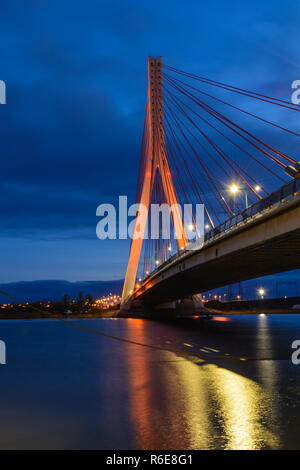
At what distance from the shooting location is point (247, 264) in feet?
134

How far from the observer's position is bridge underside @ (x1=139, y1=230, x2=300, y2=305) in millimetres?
29844

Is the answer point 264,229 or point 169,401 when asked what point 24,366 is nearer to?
point 169,401

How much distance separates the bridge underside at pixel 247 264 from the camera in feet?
97.9

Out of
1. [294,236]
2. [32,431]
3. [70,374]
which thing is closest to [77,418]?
[32,431]

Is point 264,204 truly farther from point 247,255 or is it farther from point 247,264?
point 247,264

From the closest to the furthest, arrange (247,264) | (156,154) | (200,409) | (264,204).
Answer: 1. (200,409)
2. (264,204)
3. (247,264)
4. (156,154)

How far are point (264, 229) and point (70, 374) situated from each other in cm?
1386

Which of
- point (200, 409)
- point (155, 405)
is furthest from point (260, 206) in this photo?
point (200, 409)

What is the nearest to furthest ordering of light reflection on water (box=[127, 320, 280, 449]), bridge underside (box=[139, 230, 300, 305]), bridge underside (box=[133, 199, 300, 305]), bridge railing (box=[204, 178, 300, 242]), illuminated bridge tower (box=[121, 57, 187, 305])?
light reflection on water (box=[127, 320, 280, 449]) → bridge railing (box=[204, 178, 300, 242]) → bridge underside (box=[133, 199, 300, 305]) → bridge underside (box=[139, 230, 300, 305]) → illuminated bridge tower (box=[121, 57, 187, 305])

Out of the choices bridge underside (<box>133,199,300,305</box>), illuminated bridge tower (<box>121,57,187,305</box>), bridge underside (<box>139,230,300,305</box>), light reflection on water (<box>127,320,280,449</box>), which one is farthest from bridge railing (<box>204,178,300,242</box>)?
illuminated bridge tower (<box>121,57,187,305</box>)

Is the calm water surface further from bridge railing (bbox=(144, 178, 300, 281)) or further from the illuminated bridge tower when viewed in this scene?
the illuminated bridge tower

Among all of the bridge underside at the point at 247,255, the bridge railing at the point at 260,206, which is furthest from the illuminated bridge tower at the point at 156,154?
the bridge railing at the point at 260,206

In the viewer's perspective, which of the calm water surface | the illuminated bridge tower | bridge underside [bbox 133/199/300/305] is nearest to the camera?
the calm water surface

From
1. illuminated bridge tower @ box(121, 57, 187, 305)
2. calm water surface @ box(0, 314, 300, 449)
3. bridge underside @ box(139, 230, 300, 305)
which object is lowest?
calm water surface @ box(0, 314, 300, 449)
